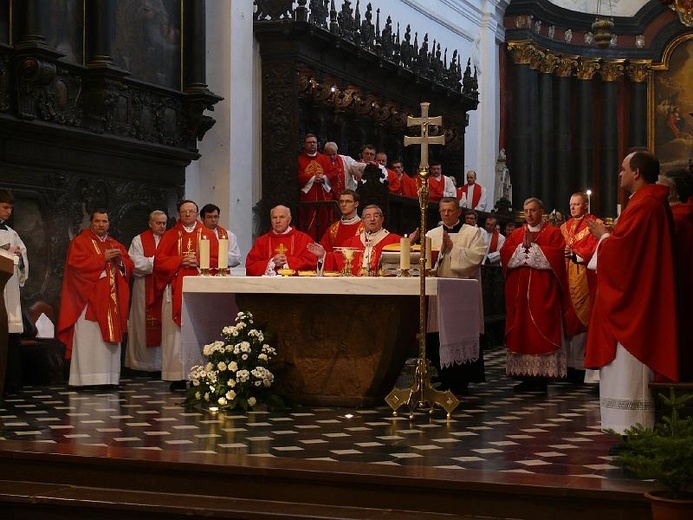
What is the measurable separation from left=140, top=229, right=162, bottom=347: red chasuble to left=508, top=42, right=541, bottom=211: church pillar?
606 inches

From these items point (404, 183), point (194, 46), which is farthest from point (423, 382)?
point (404, 183)

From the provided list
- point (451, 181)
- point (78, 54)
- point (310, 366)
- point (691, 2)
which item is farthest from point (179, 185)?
point (451, 181)

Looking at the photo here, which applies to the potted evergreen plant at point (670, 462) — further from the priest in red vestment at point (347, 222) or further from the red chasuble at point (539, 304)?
the red chasuble at point (539, 304)

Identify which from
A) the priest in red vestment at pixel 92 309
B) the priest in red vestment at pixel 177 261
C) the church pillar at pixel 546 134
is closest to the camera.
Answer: the priest in red vestment at pixel 92 309

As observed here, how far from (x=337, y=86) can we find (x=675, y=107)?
13.9 m

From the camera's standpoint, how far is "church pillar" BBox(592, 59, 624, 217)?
91.4 ft

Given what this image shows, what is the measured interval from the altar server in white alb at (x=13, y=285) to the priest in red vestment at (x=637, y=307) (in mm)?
5326

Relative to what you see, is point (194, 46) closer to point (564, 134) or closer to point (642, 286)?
point (642, 286)

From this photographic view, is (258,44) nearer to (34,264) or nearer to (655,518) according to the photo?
(34,264)

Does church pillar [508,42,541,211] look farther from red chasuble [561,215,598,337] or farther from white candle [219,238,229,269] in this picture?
white candle [219,238,229,269]

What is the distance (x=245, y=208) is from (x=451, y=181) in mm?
6385

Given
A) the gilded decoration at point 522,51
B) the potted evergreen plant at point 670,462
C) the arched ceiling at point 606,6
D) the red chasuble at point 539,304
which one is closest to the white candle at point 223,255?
the red chasuble at point 539,304

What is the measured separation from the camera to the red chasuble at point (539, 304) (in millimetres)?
11234

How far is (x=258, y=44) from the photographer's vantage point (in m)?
15.2
